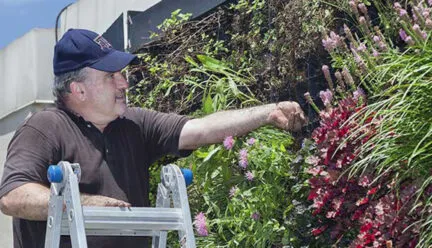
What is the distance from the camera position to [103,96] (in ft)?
13.3

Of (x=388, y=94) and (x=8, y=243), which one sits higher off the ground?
(x=388, y=94)

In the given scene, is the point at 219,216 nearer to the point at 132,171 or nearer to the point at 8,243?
the point at 132,171

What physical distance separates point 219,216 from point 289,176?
0.53 m

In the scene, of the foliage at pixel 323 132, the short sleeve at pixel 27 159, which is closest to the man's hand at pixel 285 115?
the foliage at pixel 323 132

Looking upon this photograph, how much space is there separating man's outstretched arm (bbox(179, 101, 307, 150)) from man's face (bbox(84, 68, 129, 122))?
1.11 ft

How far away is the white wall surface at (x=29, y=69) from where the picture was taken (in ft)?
34.9

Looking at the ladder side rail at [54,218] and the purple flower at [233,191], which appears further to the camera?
the purple flower at [233,191]

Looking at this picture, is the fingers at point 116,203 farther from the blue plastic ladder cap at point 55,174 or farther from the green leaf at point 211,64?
the green leaf at point 211,64

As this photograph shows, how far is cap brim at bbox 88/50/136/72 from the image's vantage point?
13.2ft

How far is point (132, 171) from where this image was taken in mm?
4082

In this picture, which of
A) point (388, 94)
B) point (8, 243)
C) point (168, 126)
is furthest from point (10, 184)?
point (8, 243)

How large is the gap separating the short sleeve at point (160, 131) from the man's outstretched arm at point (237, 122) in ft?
0.10

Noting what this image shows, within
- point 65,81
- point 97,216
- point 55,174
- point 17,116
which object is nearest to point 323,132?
point 97,216

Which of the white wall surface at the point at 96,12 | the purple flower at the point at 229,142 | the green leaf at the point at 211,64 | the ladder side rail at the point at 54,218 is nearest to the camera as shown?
the ladder side rail at the point at 54,218
